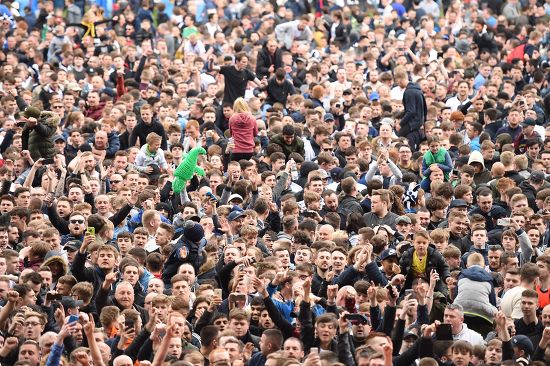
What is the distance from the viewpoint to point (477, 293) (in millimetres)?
14117

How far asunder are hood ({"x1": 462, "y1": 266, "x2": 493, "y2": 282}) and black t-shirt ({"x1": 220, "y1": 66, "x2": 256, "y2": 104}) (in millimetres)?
10044

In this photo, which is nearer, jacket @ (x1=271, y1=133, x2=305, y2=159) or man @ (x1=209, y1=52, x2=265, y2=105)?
jacket @ (x1=271, y1=133, x2=305, y2=159)

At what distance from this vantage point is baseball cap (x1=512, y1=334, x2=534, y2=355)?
42.6 feet

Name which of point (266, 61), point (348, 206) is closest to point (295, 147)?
point (348, 206)

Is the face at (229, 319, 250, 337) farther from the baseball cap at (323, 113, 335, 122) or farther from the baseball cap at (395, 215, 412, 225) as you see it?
the baseball cap at (323, 113, 335, 122)

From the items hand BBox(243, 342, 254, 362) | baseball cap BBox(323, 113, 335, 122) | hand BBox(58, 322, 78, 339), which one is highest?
hand BBox(58, 322, 78, 339)

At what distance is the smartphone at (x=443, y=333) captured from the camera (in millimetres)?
12984

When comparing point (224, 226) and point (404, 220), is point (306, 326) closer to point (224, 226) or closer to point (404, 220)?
point (404, 220)

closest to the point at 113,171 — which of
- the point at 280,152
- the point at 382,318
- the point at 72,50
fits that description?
the point at 280,152

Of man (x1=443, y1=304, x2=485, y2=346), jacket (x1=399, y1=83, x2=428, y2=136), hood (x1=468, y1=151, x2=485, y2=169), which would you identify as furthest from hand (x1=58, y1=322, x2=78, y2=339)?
jacket (x1=399, y1=83, x2=428, y2=136)

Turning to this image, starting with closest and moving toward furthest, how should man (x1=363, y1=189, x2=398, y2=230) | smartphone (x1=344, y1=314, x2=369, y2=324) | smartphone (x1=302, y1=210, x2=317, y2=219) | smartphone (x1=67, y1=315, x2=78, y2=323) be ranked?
smartphone (x1=67, y1=315, x2=78, y2=323) < smartphone (x1=344, y1=314, x2=369, y2=324) < man (x1=363, y1=189, x2=398, y2=230) < smartphone (x1=302, y1=210, x2=317, y2=219)

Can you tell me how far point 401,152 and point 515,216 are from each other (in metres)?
3.51

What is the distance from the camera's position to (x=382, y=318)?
13570 millimetres

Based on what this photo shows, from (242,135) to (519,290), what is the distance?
7224 mm
